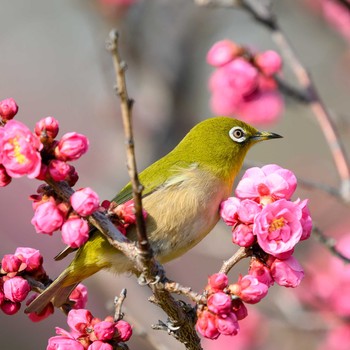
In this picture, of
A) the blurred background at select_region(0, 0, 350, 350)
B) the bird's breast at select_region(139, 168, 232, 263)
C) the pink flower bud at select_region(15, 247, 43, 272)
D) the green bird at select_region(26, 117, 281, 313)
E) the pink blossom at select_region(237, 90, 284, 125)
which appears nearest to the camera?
the pink flower bud at select_region(15, 247, 43, 272)

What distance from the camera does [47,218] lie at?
87.7 inches

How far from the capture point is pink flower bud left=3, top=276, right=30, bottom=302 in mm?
2514

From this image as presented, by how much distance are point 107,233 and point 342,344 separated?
293cm

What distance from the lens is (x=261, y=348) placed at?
652cm

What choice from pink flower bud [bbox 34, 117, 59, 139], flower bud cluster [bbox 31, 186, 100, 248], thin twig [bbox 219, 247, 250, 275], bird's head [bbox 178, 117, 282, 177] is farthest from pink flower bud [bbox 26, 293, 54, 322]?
bird's head [bbox 178, 117, 282, 177]

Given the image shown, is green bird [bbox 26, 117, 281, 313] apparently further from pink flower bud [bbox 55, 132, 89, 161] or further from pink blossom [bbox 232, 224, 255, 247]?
pink flower bud [bbox 55, 132, 89, 161]

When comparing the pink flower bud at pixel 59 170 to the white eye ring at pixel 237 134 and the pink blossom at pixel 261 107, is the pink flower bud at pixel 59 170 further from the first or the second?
the pink blossom at pixel 261 107

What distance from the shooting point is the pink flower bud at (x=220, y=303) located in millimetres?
2258

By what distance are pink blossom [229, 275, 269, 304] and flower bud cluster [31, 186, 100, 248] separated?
20.4 inches

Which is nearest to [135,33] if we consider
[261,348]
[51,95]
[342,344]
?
[261,348]

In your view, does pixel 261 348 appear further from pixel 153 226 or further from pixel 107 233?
pixel 107 233

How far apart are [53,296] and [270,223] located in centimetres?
91

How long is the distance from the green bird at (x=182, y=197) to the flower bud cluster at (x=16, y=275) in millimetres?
171

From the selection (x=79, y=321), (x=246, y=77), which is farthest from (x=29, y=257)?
(x=246, y=77)
